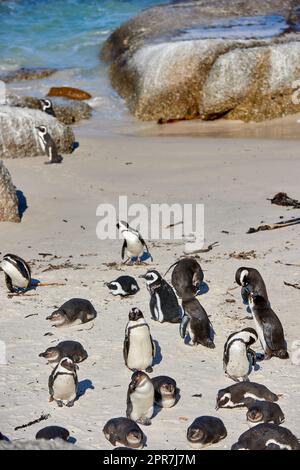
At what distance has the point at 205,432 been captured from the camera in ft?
19.0

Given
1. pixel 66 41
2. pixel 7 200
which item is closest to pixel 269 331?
pixel 7 200

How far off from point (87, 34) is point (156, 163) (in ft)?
42.9

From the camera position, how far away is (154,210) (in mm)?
11789

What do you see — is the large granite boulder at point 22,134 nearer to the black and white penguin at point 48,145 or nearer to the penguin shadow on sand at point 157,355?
the black and white penguin at point 48,145

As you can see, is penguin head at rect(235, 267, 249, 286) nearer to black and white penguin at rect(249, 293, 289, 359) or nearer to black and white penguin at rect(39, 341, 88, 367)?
black and white penguin at rect(249, 293, 289, 359)

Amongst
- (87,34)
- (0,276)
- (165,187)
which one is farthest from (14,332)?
(87,34)

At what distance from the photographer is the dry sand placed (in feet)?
21.1

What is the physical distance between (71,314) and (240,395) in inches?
73.7

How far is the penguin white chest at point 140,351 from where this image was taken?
6.91 m

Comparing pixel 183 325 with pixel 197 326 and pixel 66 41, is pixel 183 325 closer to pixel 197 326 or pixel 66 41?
pixel 197 326

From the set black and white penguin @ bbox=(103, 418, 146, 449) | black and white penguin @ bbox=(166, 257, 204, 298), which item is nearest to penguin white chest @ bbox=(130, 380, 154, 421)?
black and white penguin @ bbox=(103, 418, 146, 449)

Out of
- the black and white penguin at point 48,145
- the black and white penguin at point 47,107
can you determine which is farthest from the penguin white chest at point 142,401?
the black and white penguin at point 47,107

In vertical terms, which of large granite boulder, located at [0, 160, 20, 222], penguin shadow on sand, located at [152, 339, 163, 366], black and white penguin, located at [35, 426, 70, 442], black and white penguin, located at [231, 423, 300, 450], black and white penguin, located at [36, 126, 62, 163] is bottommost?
black and white penguin, located at [36, 126, 62, 163]

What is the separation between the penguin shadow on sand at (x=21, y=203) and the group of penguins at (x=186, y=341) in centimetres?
306
